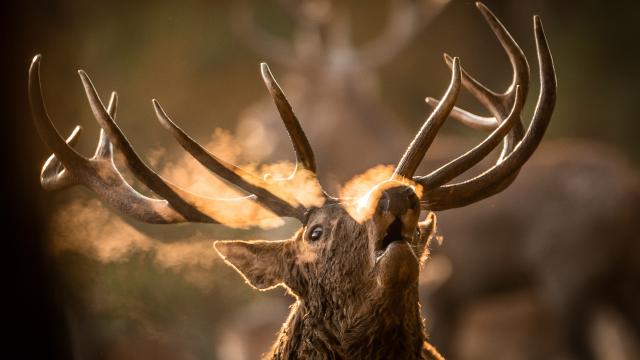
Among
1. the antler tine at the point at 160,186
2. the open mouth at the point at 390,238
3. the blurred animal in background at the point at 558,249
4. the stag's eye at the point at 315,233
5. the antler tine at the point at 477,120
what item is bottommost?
the open mouth at the point at 390,238

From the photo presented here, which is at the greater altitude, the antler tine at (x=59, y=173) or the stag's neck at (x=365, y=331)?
the antler tine at (x=59, y=173)

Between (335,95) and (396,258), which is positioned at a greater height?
(335,95)

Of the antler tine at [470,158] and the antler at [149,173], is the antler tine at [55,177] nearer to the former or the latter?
the antler at [149,173]

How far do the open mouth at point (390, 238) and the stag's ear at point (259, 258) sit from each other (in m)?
0.45

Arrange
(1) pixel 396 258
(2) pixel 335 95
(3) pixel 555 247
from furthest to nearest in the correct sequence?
1. (2) pixel 335 95
2. (3) pixel 555 247
3. (1) pixel 396 258

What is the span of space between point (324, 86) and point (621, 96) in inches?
196

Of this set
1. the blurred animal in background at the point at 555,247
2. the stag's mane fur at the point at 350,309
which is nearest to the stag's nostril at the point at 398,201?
the stag's mane fur at the point at 350,309

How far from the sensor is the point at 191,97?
1180 centimetres

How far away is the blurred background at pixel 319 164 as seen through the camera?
4.62 metres

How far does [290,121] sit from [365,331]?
0.71 metres

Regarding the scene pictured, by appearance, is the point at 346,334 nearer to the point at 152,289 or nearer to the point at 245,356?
the point at 152,289

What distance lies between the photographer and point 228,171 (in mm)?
2877

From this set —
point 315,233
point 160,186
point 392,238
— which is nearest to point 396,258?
point 392,238

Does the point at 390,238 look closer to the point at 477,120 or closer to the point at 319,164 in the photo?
the point at 477,120
